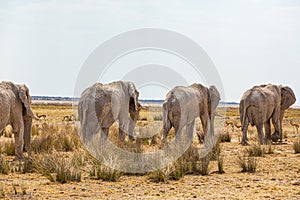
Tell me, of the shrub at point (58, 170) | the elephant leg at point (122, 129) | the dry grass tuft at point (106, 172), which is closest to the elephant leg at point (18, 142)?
the shrub at point (58, 170)

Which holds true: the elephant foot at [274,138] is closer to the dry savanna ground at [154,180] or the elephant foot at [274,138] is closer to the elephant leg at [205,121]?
the elephant leg at [205,121]

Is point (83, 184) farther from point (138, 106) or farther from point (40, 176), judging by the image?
point (138, 106)

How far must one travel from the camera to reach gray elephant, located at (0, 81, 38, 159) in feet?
39.1

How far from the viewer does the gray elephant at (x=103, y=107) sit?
13.4 metres

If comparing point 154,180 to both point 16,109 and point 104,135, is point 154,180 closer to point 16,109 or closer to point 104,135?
point 104,135

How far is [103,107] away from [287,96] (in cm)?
998

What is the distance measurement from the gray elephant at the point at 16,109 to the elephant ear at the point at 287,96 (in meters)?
11.8

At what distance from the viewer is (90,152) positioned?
11.4 m

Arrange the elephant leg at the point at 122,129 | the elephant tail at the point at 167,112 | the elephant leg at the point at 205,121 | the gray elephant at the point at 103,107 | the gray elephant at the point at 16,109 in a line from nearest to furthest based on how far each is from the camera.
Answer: the gray elephant at the point at 16,109 < the gray elephant at the point at 103,107 < the elephant tail at the point at 167,112 < the elephant leg at the point at 122,129 < the elephant leg at the point at 205,121

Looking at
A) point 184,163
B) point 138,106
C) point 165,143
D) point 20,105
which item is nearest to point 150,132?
point 138,106

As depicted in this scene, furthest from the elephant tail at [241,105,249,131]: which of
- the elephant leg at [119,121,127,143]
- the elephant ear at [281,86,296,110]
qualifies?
the elephant leg at [119,121,127,143]

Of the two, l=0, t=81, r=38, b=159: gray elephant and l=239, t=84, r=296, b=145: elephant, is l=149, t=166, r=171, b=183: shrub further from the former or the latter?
l=239, t=84, r=296, b=145: elephant

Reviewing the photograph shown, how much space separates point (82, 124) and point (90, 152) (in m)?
2.16

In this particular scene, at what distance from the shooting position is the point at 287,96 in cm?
2031
